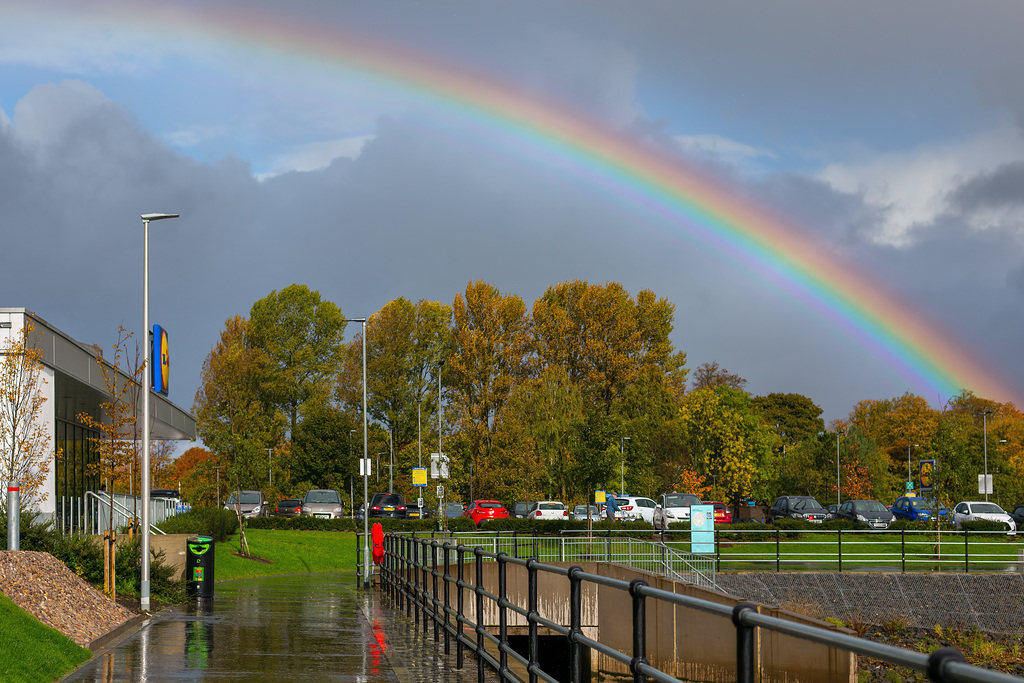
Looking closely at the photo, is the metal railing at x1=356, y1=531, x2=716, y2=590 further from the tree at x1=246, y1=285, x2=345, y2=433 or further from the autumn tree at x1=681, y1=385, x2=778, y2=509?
the tree at x1=246, y1=285, x2=345, y2=433

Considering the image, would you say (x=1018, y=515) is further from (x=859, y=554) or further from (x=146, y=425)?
(x=146, y=425)

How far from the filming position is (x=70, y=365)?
25969 mm

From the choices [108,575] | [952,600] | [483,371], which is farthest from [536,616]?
[483,371]

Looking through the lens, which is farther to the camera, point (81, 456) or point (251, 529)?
point (251, 529)

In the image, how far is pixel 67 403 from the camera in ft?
102

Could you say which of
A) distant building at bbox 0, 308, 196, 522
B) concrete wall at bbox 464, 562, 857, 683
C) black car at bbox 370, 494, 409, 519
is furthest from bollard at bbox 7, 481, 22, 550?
black car at bbox 370, 494, 409, 519

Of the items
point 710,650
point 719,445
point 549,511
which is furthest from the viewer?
point 719,445

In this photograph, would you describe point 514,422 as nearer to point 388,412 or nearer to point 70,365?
point 388,412

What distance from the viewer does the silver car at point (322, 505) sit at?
2120 inches

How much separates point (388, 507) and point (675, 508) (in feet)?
51.1

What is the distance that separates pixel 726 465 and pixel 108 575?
49803 millimetres

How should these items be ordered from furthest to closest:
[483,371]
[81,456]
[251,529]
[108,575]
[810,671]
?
[483,371] < [251,529] < [81,456] < [108,575] < [810,671]

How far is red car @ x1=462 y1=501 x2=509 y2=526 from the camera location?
5451 cm

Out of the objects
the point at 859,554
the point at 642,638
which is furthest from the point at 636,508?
the point at 642,638
